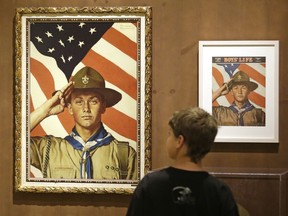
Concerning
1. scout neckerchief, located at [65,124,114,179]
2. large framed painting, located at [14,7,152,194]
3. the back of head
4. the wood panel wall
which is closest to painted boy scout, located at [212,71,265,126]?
the wood panel wall

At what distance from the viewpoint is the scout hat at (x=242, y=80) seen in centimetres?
312

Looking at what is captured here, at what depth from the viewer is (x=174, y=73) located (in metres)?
3.19

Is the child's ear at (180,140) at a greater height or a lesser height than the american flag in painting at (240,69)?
lesser

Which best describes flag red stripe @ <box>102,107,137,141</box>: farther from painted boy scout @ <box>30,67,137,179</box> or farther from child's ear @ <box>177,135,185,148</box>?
child's ear @ <box>177,135,185,148</box>

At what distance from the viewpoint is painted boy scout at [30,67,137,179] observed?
320cm

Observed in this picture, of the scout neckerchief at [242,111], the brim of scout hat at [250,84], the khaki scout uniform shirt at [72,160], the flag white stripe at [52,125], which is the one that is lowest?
the khaki scout uniform shirt at [72,160]

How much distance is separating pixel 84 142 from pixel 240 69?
45.0 inches

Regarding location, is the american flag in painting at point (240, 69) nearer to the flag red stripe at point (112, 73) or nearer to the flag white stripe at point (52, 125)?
the flag red stripe at point (112, 73)

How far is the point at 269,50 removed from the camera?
311cm

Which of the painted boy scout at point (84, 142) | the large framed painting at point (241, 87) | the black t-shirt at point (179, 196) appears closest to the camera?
the black t-shirt at point (179, 196)

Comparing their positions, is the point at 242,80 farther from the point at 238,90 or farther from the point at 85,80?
the point at 85,80

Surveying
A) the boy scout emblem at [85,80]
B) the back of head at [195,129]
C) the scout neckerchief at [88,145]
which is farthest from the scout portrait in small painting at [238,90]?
the back of head at [195,129]

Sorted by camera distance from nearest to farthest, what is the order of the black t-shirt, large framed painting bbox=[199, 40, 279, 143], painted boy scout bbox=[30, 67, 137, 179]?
the black t-shirt < large framed painting bbox=[199, 40, 279, 143] < painted boy scout bbox=[30, 67, 137, 179]

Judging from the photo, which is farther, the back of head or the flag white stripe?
the flag white stripe
